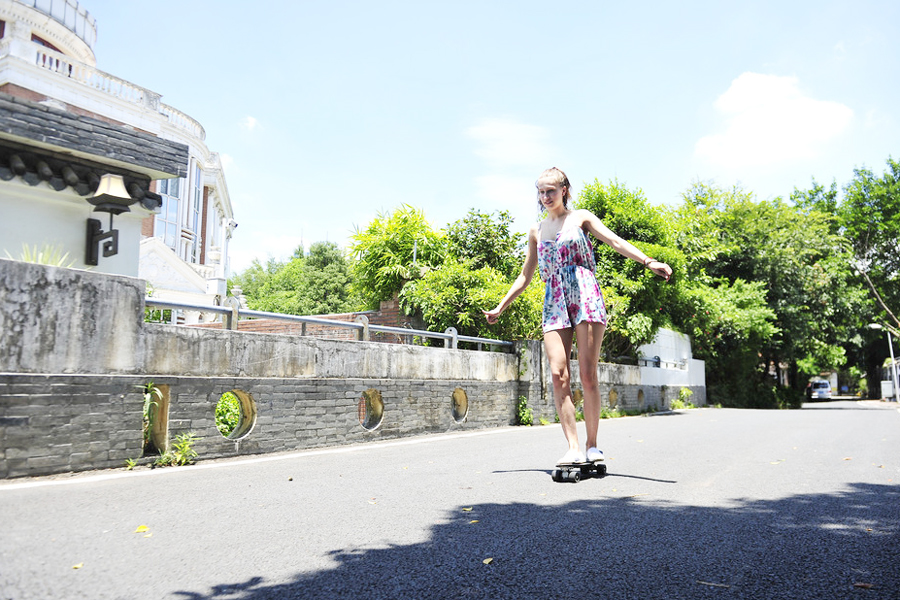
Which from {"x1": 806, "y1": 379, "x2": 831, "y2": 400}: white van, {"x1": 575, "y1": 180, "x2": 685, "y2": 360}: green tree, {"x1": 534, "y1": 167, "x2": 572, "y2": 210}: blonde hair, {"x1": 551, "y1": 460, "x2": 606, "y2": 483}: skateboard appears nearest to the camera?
{"x1": 551, "y1": 460, "x2": 606, "y2": 483}: skateboard

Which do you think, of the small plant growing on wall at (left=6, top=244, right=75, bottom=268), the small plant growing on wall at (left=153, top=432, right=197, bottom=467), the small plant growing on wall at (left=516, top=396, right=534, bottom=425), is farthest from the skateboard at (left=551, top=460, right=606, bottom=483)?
the small plant growing on wall at (left=516, top=396, right=534, bottom=425)

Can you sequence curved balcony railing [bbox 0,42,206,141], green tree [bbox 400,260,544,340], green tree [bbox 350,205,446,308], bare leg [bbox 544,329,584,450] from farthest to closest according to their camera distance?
curved balcony railing [bbox 0,42,206,141] → green tree [bbox 350,205,446,308] → green tree [bbox 400,260,544,340] → bare leg [bbox 544,329,584,450]

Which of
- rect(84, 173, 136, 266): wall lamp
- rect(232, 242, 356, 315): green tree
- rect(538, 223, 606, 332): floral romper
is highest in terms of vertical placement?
rect(232, 242, 356, 315): green tree

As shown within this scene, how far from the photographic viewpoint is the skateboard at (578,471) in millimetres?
4477

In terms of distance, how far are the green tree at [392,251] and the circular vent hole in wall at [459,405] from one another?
5.39m

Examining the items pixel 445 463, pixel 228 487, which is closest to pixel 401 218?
pixel 445 463

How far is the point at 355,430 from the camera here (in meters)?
8.02

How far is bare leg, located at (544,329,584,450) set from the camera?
463cm

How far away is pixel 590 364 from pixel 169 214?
82.8 ft

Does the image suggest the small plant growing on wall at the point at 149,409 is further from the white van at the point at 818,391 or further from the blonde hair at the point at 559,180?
the white van at the point at 818,391

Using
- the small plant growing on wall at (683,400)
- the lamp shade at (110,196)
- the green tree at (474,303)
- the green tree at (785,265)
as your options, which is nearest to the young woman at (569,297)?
the lamp shade at (110,196)

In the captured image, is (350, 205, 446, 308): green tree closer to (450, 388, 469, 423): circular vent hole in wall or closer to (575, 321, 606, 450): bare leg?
(450, 388, 469, 423): circular vent hole in wall

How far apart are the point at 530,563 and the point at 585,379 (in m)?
2.31

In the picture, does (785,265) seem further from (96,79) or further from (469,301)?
(96,79)
